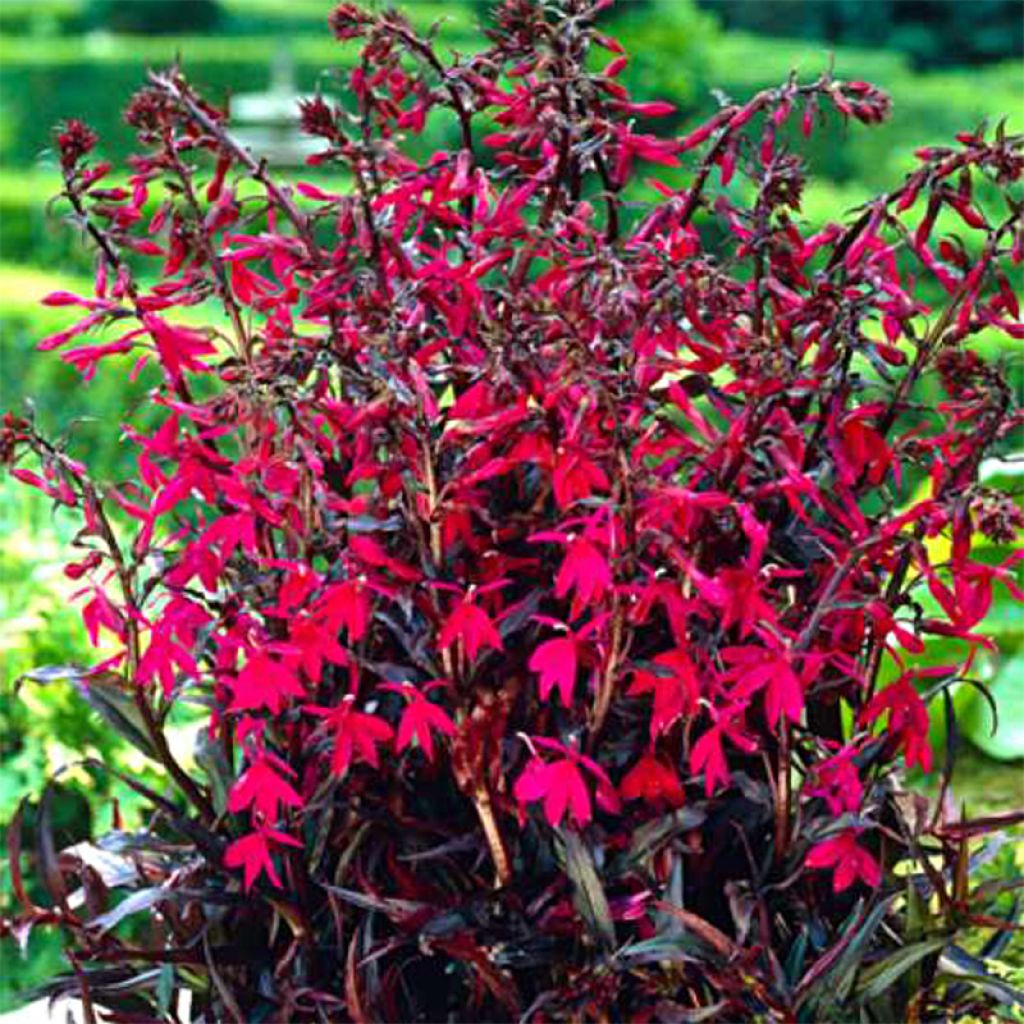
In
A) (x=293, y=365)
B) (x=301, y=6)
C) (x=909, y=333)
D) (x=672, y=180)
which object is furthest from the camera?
(x=301, y=6)

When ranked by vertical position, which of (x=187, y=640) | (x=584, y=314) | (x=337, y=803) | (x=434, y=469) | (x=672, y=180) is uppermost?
(x=584, y=314)

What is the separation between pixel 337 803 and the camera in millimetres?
1800

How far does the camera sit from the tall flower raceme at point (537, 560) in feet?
5.45

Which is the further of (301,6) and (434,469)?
(301,6)

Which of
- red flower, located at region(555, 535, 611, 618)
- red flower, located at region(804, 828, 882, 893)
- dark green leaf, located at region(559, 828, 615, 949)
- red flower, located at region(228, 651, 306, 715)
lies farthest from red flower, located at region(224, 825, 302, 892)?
red flower, located at region(804, 828, 882, 893)

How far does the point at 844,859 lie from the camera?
1778 mm

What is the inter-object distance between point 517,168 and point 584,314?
9.4 inches

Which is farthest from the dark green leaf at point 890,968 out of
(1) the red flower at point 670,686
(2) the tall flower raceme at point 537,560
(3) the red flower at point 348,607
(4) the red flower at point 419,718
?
(3) the red flower at point 348,607

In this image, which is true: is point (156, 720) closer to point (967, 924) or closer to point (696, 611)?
point (696, 611)

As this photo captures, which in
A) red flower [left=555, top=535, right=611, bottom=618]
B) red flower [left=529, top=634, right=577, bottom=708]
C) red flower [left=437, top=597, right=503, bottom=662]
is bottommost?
red flower [left=529, top=634, right=577, bottom=708]

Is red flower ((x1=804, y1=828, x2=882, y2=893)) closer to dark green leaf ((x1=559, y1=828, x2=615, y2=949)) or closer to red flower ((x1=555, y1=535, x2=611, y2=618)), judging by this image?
dark green leaf ((x1=559, y1=828, x2=615, y2=949))

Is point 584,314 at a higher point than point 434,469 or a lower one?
higher

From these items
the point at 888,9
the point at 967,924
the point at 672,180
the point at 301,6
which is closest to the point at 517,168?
the point at 967,924

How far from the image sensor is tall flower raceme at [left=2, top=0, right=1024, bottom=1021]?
5.45ft
